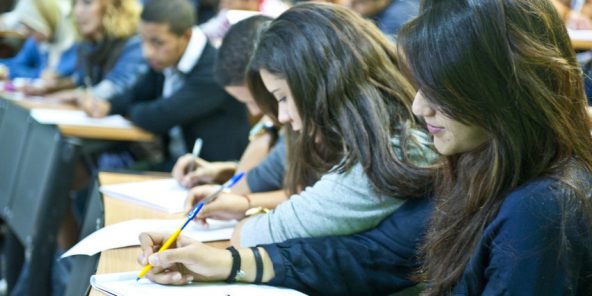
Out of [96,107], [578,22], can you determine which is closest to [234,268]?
[96,107]

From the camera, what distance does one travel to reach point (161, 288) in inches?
54.1

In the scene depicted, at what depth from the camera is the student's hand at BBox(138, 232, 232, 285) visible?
1376 mm

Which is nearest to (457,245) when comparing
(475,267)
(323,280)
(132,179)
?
(475,267)

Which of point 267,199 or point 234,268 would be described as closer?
point 234,268

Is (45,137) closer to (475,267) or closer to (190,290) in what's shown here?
(190,290)

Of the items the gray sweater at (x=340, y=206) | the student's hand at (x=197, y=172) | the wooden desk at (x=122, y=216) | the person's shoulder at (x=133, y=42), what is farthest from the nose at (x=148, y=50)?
the gray sweater at (x=340, y=206)

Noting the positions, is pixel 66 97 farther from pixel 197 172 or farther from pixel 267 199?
pixel 267 199

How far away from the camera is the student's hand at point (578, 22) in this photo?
3.17m

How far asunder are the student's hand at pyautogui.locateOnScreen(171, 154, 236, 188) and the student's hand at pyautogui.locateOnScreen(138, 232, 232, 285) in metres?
0.76

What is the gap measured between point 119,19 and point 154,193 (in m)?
2.01

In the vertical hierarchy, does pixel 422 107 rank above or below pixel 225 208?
above

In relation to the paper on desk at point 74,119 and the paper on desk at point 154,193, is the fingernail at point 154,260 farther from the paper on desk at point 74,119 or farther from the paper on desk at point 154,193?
the paper on desk at point 74,119

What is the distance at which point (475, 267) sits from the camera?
1151 millimetres

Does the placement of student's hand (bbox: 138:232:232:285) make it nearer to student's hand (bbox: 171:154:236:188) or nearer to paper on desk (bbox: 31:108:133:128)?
student's hand (bbox: 171:154:236:188)
